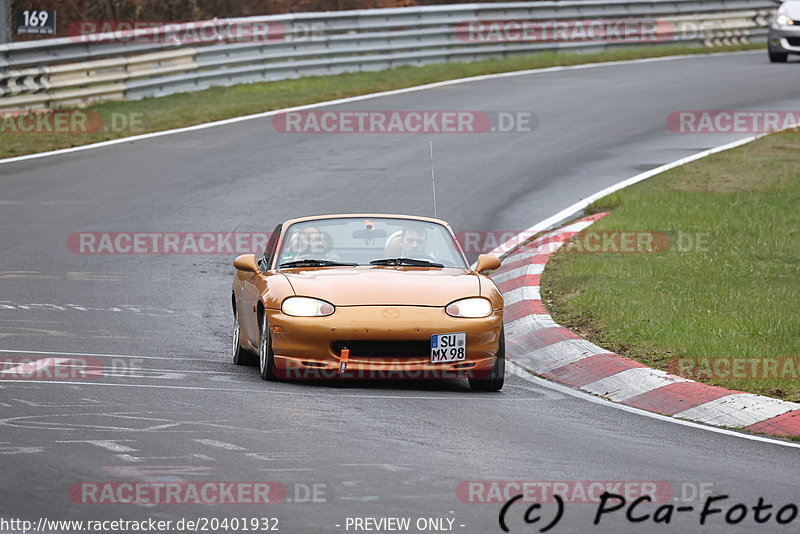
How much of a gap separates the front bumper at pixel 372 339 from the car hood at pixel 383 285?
0.29ft

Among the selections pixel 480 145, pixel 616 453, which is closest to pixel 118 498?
pixel 616 453

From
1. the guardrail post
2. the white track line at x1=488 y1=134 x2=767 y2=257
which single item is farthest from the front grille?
the guardrail post

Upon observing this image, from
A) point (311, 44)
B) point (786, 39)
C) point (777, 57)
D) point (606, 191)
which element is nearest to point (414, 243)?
point (606, 191)

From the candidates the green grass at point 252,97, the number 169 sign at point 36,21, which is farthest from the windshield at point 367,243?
the number 169 sign at point 36,21

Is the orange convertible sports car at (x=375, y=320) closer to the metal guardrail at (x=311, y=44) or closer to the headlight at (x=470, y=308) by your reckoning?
the headlight at (x=470, y=308)

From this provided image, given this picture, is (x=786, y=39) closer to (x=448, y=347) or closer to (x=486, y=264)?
(x=486, y=264)

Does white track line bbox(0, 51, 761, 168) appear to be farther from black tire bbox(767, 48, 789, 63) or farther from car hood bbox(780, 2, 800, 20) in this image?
car hood bbox(780, 2, 800, 20)

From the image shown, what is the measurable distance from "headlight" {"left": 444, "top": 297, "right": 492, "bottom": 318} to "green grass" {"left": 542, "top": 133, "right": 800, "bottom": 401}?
1.32m

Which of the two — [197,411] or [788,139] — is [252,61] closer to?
[788,139]

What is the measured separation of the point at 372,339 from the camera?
959 centimetres

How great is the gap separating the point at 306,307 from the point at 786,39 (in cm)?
2421

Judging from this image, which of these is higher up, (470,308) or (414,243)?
(414,243)

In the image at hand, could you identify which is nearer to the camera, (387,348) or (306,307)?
(387,348)

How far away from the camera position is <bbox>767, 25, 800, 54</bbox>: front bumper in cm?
3159
